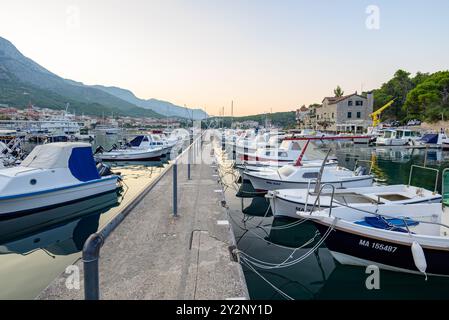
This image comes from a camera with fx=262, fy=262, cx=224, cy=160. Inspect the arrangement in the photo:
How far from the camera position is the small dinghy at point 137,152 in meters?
28.4

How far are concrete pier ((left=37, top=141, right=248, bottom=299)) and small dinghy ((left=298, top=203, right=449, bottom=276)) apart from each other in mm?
2856

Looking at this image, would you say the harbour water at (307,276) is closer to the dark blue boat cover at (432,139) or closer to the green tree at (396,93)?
the dark blue boat cover at (432,139)

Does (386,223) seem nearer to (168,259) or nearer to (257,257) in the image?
(257,257)

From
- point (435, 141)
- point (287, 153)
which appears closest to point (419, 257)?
point (287, 153)

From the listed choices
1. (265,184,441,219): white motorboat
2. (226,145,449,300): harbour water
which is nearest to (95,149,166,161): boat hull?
(226,145,449,300): harbour water

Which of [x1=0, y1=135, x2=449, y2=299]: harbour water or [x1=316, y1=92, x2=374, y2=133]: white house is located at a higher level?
[x1=316, y1=92, x2=374, y2=133]: white house

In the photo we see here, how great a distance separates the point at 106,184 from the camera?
14297 millimetres

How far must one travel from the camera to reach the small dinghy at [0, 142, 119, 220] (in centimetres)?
1062

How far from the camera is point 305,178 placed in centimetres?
1344

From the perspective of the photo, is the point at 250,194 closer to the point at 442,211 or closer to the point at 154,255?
the point at 442,211

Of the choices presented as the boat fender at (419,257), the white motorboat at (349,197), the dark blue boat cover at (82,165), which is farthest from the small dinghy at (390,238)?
the dark blue boat cover at (82,165)

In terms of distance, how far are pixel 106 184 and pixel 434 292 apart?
14.1 m

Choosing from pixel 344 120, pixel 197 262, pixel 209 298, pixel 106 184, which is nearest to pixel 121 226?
pixel 197 262

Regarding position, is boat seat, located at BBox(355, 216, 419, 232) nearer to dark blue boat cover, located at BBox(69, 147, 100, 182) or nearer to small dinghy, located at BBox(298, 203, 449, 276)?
small dinghy, located at BBox(298, 203, 449, 276)
